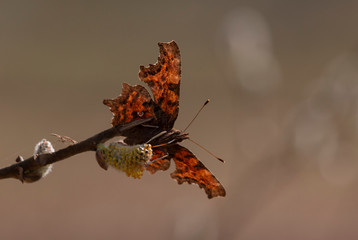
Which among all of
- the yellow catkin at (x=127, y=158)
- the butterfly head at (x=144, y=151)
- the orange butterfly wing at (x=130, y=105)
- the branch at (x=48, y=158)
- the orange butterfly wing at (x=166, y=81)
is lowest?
the branch at (x=48, y=158)

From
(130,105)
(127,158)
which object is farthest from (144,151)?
(130,105)

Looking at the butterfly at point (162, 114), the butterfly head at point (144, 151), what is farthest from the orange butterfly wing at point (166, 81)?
the butterfly head at point (144, 151)

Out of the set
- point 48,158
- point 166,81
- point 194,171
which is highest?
point 166,81

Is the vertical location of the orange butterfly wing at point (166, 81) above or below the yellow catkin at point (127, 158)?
above

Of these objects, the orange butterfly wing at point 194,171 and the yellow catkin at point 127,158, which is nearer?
the yellow catkin at point 127,158

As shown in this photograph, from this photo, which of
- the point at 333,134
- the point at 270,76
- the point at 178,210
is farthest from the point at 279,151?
the point at 178,210

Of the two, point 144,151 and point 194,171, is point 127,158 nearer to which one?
point 144,151

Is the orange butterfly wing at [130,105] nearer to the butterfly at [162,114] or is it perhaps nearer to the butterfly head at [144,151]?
the butterfly at [162,114]
